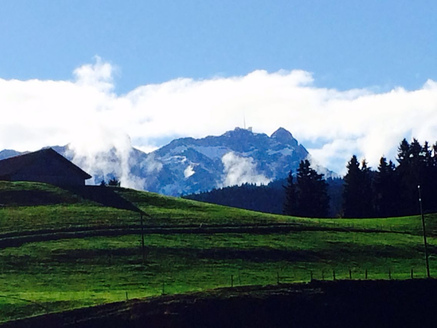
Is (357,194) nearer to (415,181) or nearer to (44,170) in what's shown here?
(415,181)

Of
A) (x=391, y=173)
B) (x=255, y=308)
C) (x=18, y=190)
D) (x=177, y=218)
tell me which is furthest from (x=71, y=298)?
(x=391, y=173)

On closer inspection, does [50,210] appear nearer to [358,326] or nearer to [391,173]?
[358,326]

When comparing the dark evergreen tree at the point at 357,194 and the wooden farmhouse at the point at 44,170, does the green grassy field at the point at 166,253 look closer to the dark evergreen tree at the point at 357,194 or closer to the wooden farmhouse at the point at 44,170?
the wooden farmhouse at the point at 44,170

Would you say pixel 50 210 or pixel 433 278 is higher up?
pixel 50 210

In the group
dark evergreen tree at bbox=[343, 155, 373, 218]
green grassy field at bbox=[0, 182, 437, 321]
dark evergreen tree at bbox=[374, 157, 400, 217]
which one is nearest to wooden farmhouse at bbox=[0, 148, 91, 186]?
green grassy field at bbox=[0, 182, 437, 321]

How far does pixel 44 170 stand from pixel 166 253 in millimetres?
54660

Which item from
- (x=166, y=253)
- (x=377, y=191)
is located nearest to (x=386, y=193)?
(x=377, y=191)

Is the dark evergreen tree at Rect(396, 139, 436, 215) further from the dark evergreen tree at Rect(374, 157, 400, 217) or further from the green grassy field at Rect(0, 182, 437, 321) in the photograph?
the green grassy field at Rect(0, 182, 437, 321)

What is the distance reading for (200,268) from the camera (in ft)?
256

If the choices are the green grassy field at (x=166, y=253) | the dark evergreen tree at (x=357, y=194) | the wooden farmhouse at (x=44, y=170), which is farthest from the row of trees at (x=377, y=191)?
the wooden farmhouse at (x=44, y=170)

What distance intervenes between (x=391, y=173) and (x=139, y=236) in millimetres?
84116

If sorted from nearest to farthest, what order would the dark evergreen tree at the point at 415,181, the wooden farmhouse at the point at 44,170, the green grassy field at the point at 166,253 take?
the green grassy field at the point at 166,253, the wooden farmhouse at the point at 44,170, the dark evergreen tree at the point at 415,181

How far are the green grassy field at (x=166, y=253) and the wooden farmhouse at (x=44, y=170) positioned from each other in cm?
972

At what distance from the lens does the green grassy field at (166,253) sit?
223 feet
